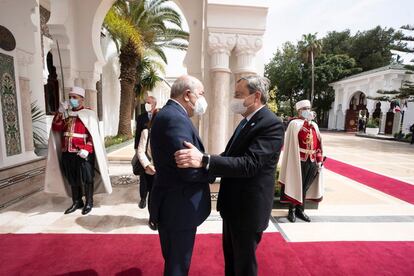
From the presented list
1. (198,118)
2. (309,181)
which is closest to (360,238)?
(309,181)

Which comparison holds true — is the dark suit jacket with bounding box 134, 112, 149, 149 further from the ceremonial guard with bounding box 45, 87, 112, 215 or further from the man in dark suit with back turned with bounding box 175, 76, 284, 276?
the man in dark suit with back turned with bounding box 175, 76, 284, 276

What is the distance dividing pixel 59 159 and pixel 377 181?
7.30m

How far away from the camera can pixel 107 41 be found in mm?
11922

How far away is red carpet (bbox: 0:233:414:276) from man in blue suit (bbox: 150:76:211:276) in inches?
36.1

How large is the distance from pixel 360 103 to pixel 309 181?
28.0 meters

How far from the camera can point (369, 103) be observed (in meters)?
23.2

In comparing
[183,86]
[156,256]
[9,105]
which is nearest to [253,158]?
[183,86]

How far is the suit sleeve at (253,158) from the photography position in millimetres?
1581

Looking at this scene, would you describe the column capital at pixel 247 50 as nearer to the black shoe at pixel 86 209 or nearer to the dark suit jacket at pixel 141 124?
the dark suit jacket at pixel 141 124

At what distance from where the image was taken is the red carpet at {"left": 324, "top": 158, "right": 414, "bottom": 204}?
5.46 meters

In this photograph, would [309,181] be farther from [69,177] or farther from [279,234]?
[69,177]

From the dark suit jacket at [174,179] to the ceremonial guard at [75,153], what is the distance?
8.07 ft

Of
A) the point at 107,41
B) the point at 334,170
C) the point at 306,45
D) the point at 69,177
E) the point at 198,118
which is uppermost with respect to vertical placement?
the point at 306,45

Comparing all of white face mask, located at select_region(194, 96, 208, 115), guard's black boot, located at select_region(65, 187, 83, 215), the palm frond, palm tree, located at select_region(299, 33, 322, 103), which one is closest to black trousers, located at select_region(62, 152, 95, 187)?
guard's black boot, located at select_region(65, 187, 83, 215)
